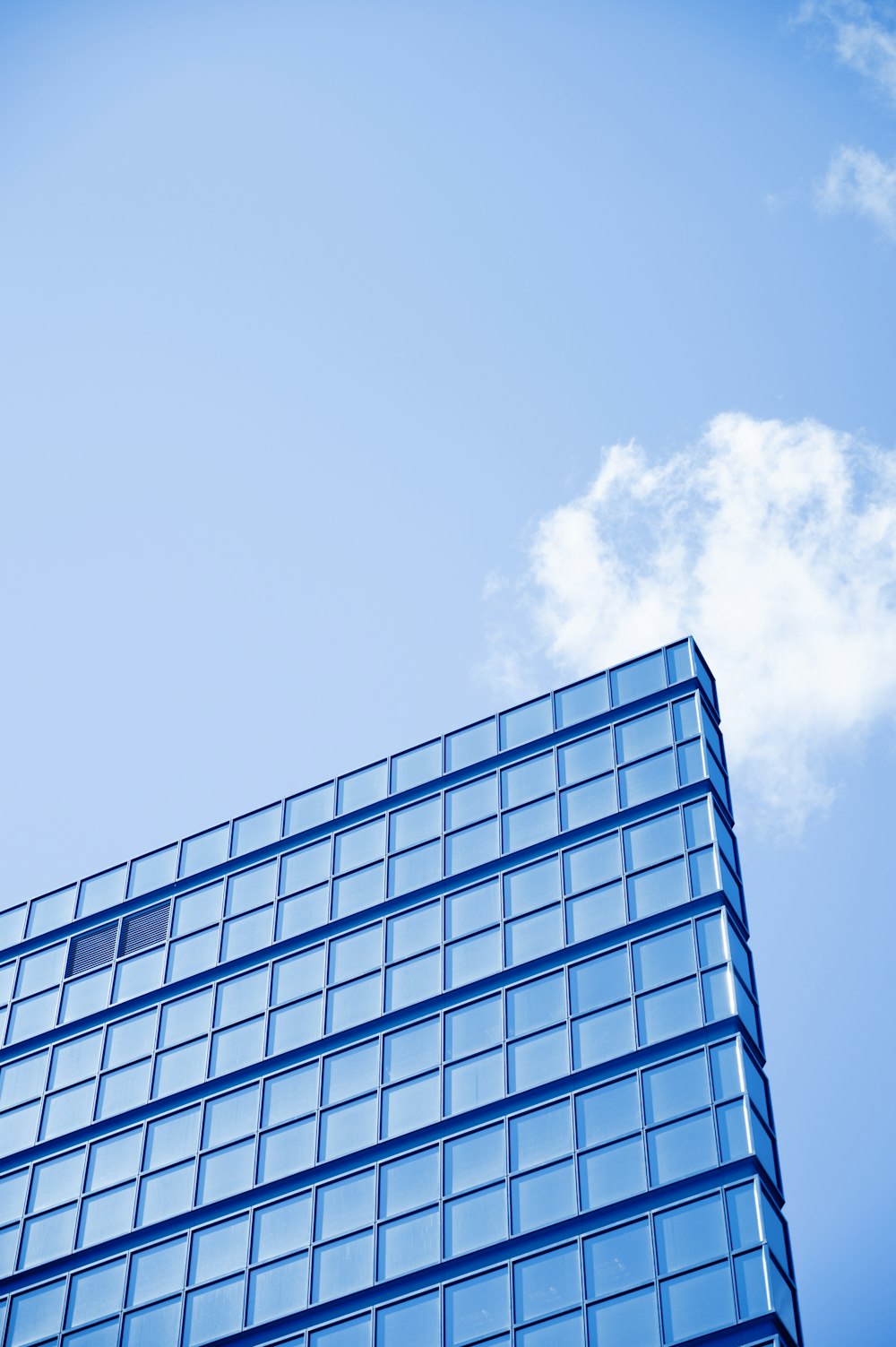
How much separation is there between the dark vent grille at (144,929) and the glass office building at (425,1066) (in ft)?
0.30

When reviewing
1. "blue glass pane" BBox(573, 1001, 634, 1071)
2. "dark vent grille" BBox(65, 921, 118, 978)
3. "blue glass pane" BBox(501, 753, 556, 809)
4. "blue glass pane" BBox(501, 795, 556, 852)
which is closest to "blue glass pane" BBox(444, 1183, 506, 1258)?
"blue glass pane" BBox(573, 1001, 634, 1071)

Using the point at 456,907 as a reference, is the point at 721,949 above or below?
below

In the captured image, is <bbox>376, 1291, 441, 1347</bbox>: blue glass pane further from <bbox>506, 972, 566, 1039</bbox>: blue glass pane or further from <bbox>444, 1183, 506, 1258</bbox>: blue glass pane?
<bbox>506, 972, 566, 1039</bbox>: blue glass pane

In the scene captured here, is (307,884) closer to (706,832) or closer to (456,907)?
(456,907)

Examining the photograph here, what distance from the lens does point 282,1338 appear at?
39.2 metres

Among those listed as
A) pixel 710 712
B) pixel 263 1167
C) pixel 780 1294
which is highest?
pixel 710 712

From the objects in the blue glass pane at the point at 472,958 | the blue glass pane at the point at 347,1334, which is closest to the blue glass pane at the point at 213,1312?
the blue glass pane at the point at 347,1334

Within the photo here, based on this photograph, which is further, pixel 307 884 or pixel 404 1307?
pixel 307 884

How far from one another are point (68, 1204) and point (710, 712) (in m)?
18.3

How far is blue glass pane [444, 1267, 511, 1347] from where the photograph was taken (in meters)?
37.1

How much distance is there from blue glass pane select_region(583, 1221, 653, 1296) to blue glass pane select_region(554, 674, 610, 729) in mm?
13757

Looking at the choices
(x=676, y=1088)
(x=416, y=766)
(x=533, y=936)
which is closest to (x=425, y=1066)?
(x=533, y=936)

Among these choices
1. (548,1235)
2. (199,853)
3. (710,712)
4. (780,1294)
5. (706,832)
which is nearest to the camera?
(780,1294)

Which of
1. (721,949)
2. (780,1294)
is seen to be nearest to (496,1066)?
(721,949)
